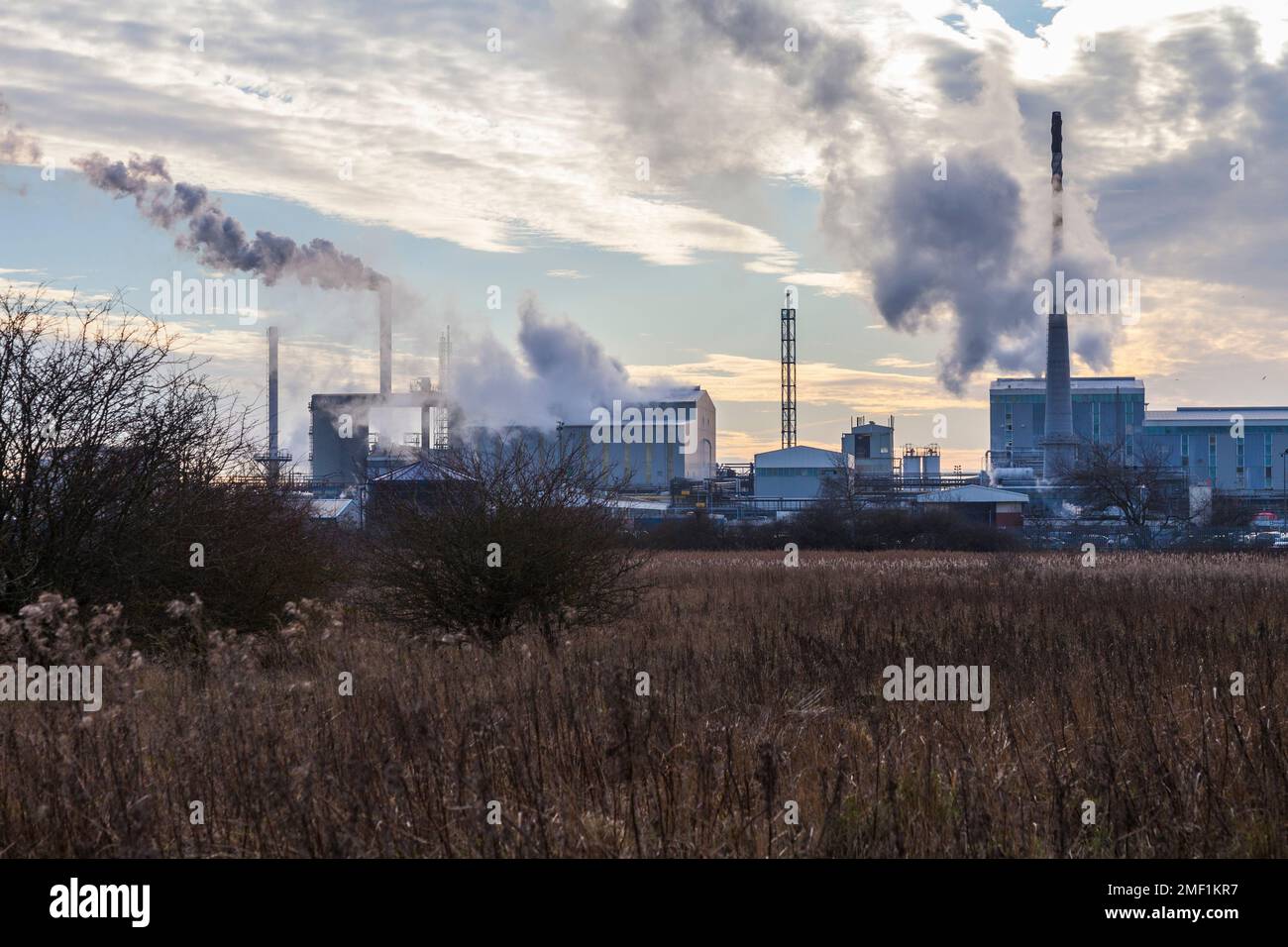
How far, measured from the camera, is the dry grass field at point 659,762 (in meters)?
4.07

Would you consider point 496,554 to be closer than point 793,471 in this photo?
Yes
